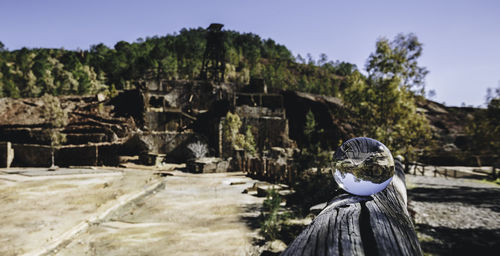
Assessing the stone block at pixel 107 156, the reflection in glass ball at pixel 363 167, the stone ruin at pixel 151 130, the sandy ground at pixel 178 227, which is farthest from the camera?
the stone block at pixel 107 156

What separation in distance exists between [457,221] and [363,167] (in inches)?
381

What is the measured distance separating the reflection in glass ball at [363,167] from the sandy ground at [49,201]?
6325 millimetres

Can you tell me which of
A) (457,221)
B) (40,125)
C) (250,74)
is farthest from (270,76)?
(457,221)

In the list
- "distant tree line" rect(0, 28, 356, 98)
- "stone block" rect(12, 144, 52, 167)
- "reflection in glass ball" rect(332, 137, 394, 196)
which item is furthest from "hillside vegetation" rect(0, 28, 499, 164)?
"stone block" rect(12, 144, 52, 167)

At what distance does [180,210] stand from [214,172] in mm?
8995

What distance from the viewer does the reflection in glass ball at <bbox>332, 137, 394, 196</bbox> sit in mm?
1537

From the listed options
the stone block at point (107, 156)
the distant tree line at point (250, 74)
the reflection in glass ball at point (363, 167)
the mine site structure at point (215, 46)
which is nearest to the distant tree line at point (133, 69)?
the distant tree line at point (250, 74)

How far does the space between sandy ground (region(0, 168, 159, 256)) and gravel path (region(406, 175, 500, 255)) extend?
876 centimetres

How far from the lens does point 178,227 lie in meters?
7.25

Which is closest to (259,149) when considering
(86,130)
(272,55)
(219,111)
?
(219,111)

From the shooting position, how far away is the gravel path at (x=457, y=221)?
6.46 meters

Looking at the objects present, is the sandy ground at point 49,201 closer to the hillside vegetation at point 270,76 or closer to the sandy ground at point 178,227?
the sandy ground at point 178,227

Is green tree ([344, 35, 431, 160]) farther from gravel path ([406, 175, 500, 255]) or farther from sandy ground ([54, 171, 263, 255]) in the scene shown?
sandy ground ([54, 171, 263, 255])

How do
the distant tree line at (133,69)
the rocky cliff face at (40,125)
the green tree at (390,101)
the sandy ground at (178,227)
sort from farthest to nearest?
the distant tree line at (133,69), the rocky cliff face at (40,125), the green tree at (390,101), the sandy ground at (178,227)
